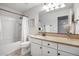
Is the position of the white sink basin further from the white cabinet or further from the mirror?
the mirror

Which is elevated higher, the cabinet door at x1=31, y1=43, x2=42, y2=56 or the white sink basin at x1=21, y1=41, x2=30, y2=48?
the white sink basin at x1=21, y1=41, x2=30, y2=48

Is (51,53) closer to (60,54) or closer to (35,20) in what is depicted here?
(60,54)

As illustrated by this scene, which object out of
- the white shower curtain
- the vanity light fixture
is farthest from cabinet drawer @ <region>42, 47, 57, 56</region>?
the vanity light fixture

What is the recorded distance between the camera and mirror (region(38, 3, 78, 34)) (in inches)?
51.4

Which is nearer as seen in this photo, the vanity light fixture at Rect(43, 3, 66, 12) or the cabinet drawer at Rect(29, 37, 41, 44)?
the vanity light fixture at Rect(43, 3, 66, 12)

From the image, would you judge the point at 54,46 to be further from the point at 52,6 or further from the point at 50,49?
the point at 52,6

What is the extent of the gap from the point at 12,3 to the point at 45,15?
0.69 m

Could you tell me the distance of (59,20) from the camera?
1.36 metres

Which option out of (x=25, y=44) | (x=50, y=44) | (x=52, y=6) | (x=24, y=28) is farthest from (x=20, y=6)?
(x=50, y=44)

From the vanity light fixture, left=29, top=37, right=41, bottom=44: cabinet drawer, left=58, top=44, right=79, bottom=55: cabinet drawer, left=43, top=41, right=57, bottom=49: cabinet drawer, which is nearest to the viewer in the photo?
left=58, top=44, right=79, bottom=55: cabinet drawer

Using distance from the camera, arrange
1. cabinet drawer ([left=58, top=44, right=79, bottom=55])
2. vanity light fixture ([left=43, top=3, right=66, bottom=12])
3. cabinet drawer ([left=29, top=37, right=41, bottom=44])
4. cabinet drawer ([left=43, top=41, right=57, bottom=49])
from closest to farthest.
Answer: cabinet drawer ([left=58, top=44, right=79, bottom=55]) → cabinet drawer ([left=43, top=41, right=57, bottom=49]) → vanity light fixture ([left=43, top=3, right=66, bottom=12]) → cabinet drawer ([left=29, top=37, right=41, bottom=44])

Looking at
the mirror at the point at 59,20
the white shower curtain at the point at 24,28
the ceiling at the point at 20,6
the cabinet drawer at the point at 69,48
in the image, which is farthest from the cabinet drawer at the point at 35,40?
the ceiling at the point at 20,6

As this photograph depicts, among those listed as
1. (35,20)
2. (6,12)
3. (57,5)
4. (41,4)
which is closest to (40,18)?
(35,20)

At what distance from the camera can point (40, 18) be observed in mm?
1508
